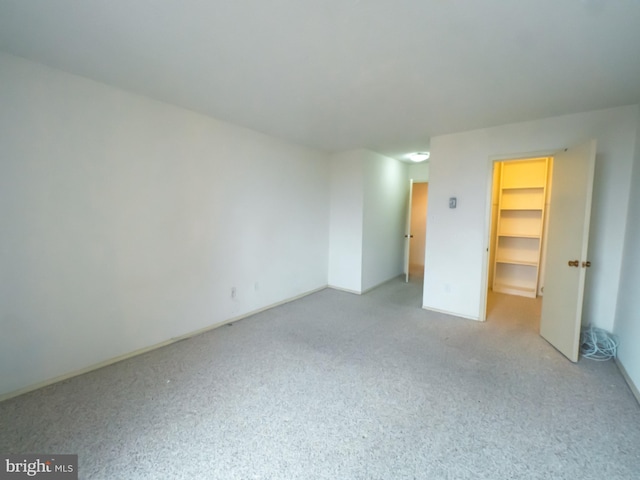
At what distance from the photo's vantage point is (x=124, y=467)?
1448mm

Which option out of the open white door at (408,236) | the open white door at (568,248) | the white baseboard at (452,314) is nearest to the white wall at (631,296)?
the open white door at (568,248)

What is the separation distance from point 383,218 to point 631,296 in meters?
3.34

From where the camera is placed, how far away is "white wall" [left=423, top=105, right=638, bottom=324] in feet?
8.93

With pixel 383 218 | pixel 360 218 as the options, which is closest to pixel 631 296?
pixel 360 218

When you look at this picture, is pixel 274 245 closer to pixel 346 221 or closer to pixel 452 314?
pixel 346 221

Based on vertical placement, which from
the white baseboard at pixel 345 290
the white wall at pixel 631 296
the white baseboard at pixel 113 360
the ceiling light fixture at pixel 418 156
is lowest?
the white baseboard at pixel 113 360

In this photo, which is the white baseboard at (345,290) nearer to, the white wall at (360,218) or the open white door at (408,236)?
the white wall at (360,218)

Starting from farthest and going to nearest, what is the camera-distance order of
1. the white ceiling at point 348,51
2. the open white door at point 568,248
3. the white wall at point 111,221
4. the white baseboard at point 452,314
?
the white baseboard at point 452,314 → the open white door at point 568,248 → the white wall at point 111,221 → the white ceiling at point 348,51

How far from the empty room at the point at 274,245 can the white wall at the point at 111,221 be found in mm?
17

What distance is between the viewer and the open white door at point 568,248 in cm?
246

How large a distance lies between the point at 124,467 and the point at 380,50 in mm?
2942

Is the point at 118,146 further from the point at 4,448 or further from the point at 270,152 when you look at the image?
the point at 4,448

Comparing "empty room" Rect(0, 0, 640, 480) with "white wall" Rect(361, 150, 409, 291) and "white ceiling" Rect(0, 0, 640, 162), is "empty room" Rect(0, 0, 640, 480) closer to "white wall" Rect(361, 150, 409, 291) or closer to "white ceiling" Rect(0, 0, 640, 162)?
"white ceiling" Rect(0, 0, 640, 162)

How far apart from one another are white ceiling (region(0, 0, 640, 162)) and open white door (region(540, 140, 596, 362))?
2.06 ft
